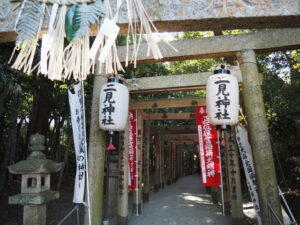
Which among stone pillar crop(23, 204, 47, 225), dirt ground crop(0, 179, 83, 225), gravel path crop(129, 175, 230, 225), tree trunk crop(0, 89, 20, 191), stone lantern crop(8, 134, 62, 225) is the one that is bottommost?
gravel path crop(129, 175, 230, 225)

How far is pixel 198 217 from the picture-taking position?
8156 mm

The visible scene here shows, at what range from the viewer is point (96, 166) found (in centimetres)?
499

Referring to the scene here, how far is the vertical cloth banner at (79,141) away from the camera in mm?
4949

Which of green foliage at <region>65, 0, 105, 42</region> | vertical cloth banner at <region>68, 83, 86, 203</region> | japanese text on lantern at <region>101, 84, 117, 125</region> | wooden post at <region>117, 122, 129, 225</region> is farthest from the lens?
wooden post at <region>117, 122, 129, 225</region>

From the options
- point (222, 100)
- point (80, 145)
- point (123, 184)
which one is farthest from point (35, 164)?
point (222, 100)

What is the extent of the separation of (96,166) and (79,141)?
0.64 metres

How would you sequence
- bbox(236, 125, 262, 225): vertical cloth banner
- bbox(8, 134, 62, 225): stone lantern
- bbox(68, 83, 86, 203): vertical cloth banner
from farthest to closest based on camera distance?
bbox(236, 125, 262, 225): vertical cloth banner < bbox(68, 83, 86, 203): vertical cloth banner < bbox(8, 134, 62, 225): stone lantern

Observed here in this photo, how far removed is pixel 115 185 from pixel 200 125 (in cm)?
355

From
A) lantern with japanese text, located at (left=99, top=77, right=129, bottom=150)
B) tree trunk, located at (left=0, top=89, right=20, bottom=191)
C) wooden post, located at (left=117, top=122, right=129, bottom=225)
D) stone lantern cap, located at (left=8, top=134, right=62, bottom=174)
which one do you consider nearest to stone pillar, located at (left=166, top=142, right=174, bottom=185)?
tree trunk, located at (left=0, top=89, right=20, bottom=191)

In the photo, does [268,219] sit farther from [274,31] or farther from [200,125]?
[200,125]

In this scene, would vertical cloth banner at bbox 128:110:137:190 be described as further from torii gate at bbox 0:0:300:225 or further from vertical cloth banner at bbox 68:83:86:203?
vertical cloth banner at bbox 68:83:86:203

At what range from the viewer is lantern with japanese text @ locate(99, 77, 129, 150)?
4.82 meters

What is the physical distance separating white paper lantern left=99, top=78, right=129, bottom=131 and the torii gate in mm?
417

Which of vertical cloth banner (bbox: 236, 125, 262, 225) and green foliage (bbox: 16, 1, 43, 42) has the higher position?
green foliage (bbox: 16, 1, 43, 42)
